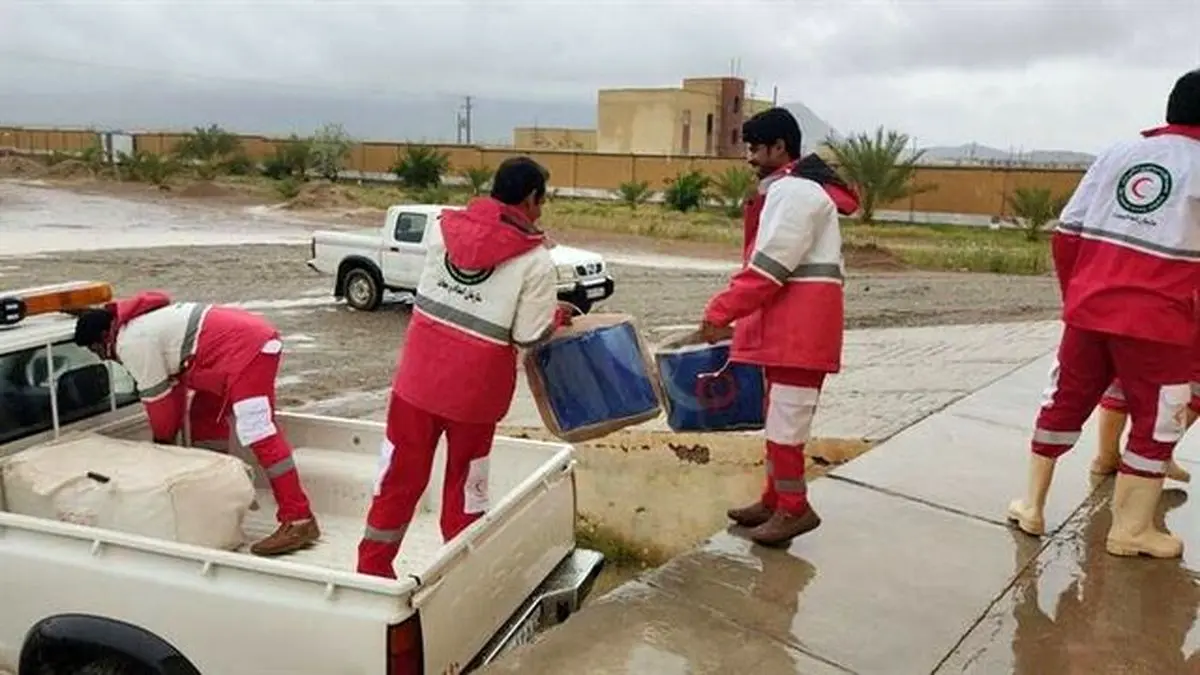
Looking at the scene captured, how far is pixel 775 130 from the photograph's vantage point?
409cm

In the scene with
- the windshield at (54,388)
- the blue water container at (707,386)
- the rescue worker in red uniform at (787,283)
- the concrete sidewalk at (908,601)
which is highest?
the rescue worker in red uniform at (787,283)

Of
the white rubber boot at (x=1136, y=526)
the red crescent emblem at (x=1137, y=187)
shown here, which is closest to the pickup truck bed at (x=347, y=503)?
the white rubber boot at (x=1136, y=526)

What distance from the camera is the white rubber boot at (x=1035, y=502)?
14.8 feet

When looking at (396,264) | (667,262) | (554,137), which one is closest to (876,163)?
(667,262)

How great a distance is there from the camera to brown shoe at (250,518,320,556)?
4738mm

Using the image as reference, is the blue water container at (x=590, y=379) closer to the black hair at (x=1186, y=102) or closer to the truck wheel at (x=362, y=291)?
the black hair at (x=1186, y=102)

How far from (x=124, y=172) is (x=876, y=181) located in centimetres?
3669

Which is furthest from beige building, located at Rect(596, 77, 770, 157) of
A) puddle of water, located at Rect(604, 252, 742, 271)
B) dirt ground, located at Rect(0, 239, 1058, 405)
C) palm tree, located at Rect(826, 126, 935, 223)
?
dirt ground, located at Rect(0, 239, 1058, 405)

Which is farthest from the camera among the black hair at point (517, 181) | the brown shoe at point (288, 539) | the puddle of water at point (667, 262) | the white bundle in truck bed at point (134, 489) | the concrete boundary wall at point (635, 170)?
the concrete boundary wall at point (635, 170)

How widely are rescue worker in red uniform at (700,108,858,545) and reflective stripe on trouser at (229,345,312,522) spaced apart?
203 cm

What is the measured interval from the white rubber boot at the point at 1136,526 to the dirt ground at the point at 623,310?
9.55 feet

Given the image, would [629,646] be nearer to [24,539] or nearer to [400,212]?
[24,539]

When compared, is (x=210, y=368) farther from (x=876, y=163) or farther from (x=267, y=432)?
(x=876, y=163)

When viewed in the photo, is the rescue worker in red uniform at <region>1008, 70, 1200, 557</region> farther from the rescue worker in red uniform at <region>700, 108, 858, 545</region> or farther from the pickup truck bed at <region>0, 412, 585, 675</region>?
the pickup truck bed at <region>0, 412, 585, 675</region>
